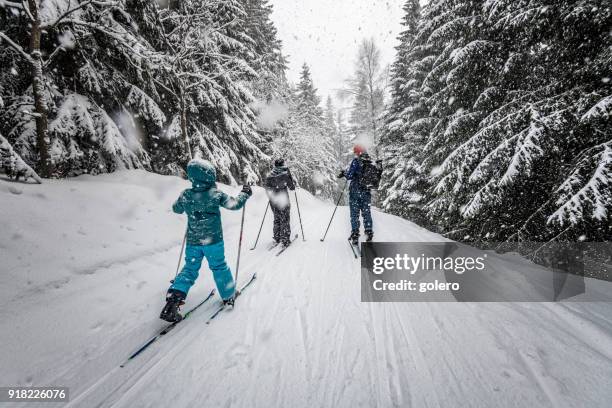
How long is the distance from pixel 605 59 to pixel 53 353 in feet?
26.7

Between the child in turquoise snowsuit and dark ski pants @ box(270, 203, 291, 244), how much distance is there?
297 cm

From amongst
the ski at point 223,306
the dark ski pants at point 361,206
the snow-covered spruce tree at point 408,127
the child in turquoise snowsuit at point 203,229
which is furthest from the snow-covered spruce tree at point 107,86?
the snow-covered spruce tree at point 408,127

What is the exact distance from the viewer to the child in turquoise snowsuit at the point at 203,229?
3.32m

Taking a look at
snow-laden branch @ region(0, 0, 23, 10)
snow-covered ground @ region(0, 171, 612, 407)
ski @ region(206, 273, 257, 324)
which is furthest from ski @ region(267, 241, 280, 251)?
snow-laden branch @ region(0, 0, 23, 10)

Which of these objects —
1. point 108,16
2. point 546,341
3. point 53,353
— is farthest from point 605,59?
point 108,16

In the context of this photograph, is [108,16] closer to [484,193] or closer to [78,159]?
[78,159]

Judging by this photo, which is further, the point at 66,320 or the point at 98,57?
the point at 98,57

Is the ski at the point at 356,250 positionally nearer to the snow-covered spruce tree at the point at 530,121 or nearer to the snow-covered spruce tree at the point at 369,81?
the snow-covered spruce tree at the point at 530,121

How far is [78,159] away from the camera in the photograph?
20.3ft

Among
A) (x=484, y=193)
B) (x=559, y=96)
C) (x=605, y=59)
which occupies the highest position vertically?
(x=605, y=59)

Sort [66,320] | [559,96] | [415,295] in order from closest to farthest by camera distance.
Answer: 1. [66,320]
2. [415,295]
3. [559,96]

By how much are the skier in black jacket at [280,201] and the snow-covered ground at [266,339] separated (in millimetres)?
1855

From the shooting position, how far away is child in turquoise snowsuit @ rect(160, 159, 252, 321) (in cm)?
332

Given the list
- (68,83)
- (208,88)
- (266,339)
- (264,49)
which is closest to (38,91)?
(68,83)
